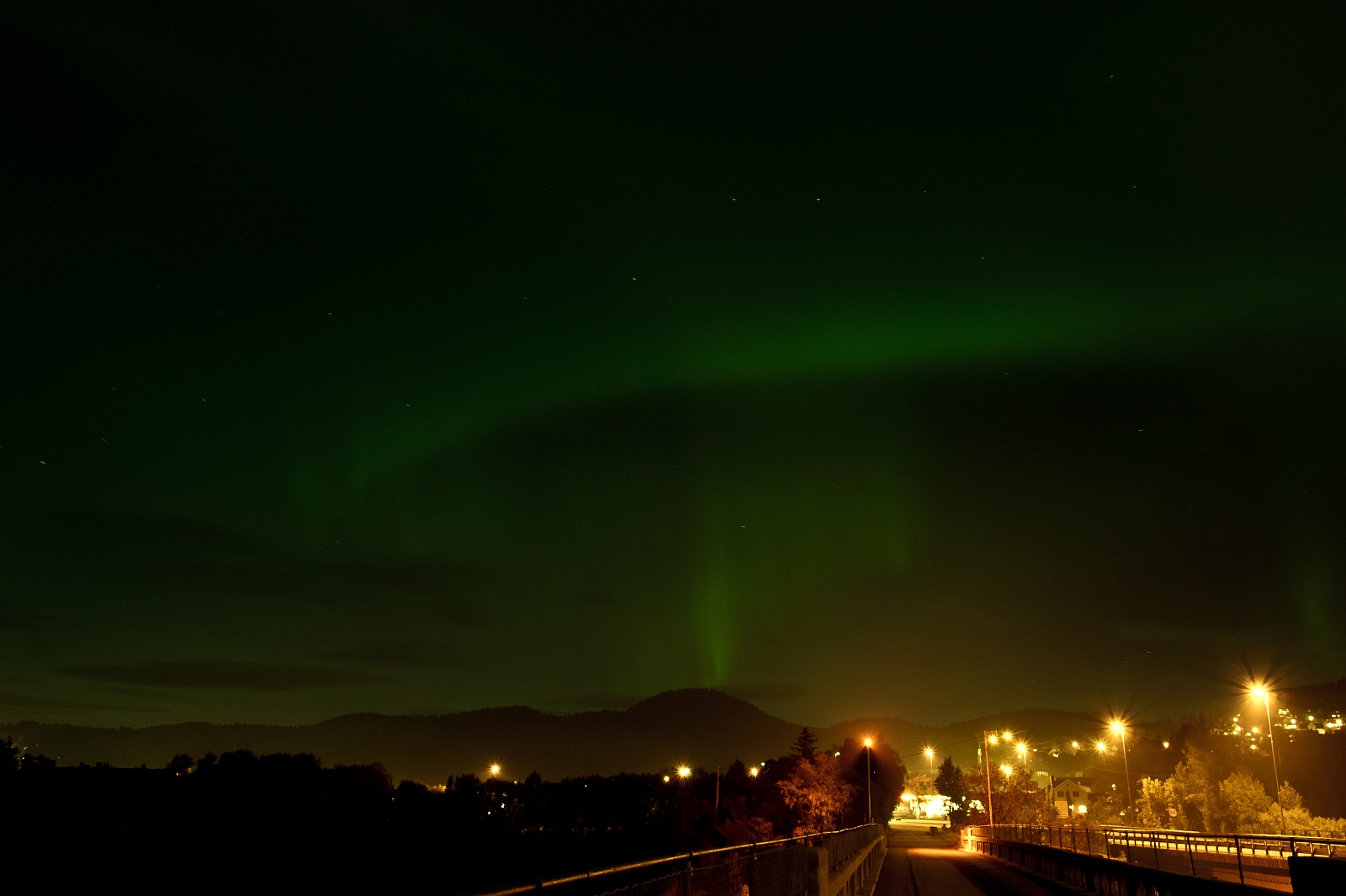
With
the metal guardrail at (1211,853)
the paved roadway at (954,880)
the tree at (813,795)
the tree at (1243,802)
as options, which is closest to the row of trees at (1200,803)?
the tree at (1243,802)

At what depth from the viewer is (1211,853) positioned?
4444 centimetres

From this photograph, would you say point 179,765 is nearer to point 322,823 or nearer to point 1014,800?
point 322,823

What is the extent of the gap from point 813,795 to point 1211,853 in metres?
76.8

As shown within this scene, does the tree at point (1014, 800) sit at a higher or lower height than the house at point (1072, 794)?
higher

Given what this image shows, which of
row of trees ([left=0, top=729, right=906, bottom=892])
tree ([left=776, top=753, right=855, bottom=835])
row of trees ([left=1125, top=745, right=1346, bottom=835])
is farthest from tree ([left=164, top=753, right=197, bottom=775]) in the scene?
row of trees ([left=1125, top=745, right=1346, bottom=835])

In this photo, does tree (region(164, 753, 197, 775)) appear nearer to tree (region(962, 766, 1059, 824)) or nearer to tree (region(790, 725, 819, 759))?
tree (region(790, 725, 819, 759))

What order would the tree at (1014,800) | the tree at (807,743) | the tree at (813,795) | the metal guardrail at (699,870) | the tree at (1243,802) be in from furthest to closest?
1. the tree at (807,743)
2. the tree at (813,795)
3. the tree at (1014,800)
4. the tree at (1243,802)
5. the metal guardrail at (699,870)

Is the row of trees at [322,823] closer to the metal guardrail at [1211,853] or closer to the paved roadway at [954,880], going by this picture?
the metal guardrail at [1211,853]

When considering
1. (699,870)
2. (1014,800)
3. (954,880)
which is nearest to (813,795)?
(1014,800)

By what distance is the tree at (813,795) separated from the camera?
11575cm

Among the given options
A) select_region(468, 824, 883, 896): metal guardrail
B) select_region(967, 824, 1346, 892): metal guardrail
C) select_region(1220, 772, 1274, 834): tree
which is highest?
select_region(468, 824, 883, 896): metal guardrail

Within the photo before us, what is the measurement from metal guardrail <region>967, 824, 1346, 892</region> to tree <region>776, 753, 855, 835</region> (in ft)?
199

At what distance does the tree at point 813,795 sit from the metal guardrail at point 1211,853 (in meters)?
60.8

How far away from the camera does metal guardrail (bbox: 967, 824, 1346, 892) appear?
30.1 meters
